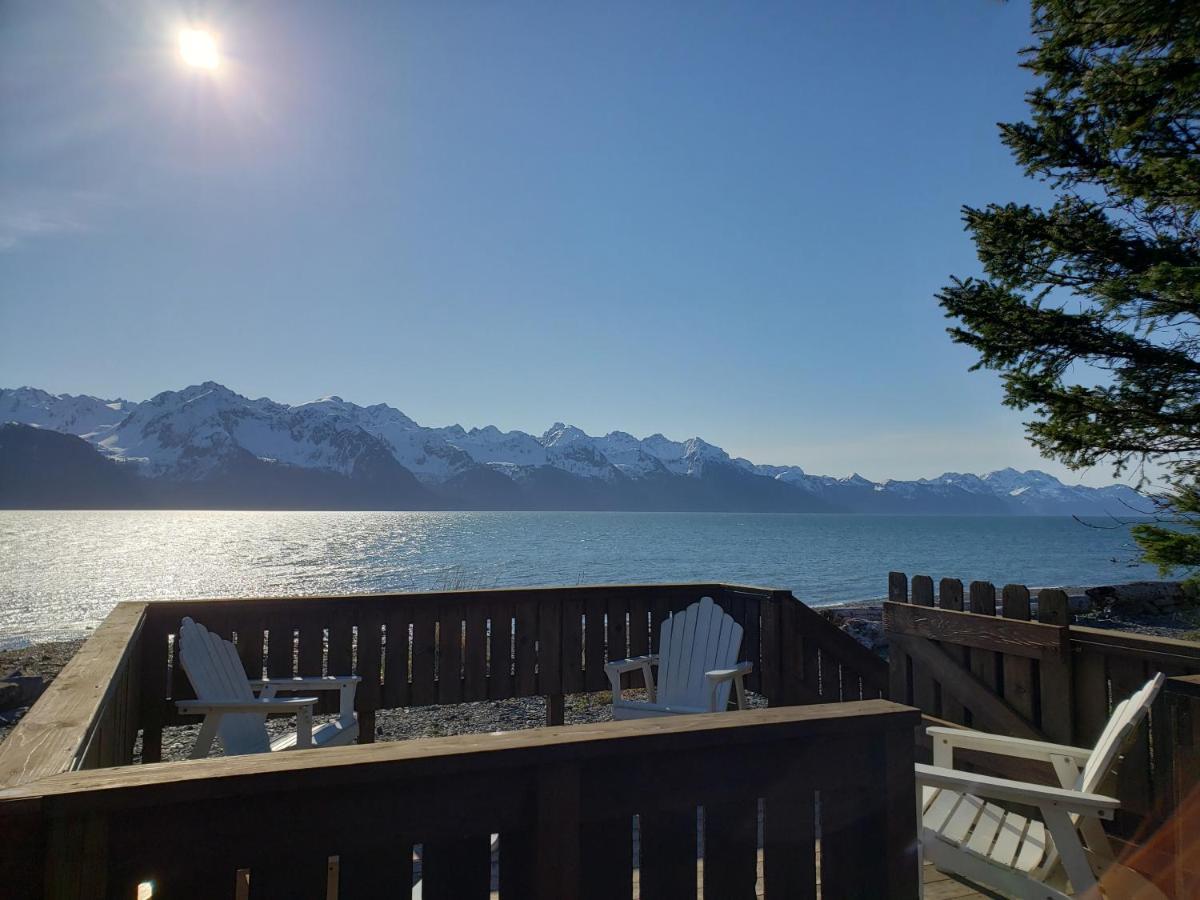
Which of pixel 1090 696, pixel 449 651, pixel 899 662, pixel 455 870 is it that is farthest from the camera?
pixel 449 651

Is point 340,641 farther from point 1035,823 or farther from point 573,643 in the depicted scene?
point 1035,823

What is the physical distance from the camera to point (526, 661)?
17.0 ft

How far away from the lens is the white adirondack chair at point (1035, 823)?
7.39 feet

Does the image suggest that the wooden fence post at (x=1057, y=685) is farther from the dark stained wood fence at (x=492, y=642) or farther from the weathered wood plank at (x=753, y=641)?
the weathered wood plank at (x=753, y=641)

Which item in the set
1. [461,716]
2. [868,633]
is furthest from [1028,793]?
[868,633]

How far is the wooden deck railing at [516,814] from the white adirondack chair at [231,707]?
239 centimetres

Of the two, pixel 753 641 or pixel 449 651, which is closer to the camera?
pixel 449 651

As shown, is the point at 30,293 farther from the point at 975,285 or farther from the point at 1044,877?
the point at 1044,877

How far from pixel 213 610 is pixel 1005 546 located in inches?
3550

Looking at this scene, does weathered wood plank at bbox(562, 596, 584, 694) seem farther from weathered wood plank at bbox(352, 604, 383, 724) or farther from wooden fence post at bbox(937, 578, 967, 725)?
wooden fence post at bbox(937, 578, 967, 725)

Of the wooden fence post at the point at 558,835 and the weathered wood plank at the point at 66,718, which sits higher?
the weathered wood plank at the point at 66,718

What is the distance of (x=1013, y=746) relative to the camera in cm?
283

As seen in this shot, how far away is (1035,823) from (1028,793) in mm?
871

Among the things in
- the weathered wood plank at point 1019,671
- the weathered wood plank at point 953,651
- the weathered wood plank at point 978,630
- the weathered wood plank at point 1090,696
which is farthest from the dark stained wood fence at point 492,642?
the weathered wood plank at point 1090,696
